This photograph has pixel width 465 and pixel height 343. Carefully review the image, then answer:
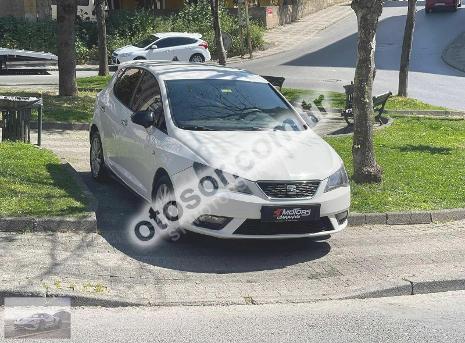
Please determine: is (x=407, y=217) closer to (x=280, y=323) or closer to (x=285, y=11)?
(x=280, y=323)

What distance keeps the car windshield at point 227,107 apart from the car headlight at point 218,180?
0.97 meters

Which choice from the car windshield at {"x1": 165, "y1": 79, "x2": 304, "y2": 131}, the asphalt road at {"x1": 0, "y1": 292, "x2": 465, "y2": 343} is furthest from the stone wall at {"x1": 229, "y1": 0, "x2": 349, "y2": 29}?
the asphalt road at {"x1": 0, "y1": 292, "x2": 465, "y2": 343}

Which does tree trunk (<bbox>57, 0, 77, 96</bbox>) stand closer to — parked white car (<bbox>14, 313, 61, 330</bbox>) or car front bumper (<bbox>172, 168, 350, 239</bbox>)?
car front bumper (<bbox>172, 168, 350, 239</bbox>)

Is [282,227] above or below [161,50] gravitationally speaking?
below

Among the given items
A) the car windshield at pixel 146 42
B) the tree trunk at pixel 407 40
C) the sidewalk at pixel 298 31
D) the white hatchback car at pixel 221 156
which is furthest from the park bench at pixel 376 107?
the sidewalk at pixel 298 31

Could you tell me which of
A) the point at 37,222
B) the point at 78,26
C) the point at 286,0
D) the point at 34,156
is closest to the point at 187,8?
the point at 78,26

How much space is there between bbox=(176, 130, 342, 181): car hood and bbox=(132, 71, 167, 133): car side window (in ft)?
2.51

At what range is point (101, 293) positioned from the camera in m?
6.39

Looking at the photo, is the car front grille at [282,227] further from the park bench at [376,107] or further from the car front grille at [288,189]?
the park bench at [376,107]

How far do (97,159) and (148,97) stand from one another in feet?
5.54

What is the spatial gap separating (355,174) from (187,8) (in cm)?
3252

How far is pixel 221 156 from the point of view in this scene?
7.63 meters

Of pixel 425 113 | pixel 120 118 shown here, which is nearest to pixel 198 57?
pixel 425 113

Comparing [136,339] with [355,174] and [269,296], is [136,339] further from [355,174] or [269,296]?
[355,174]
